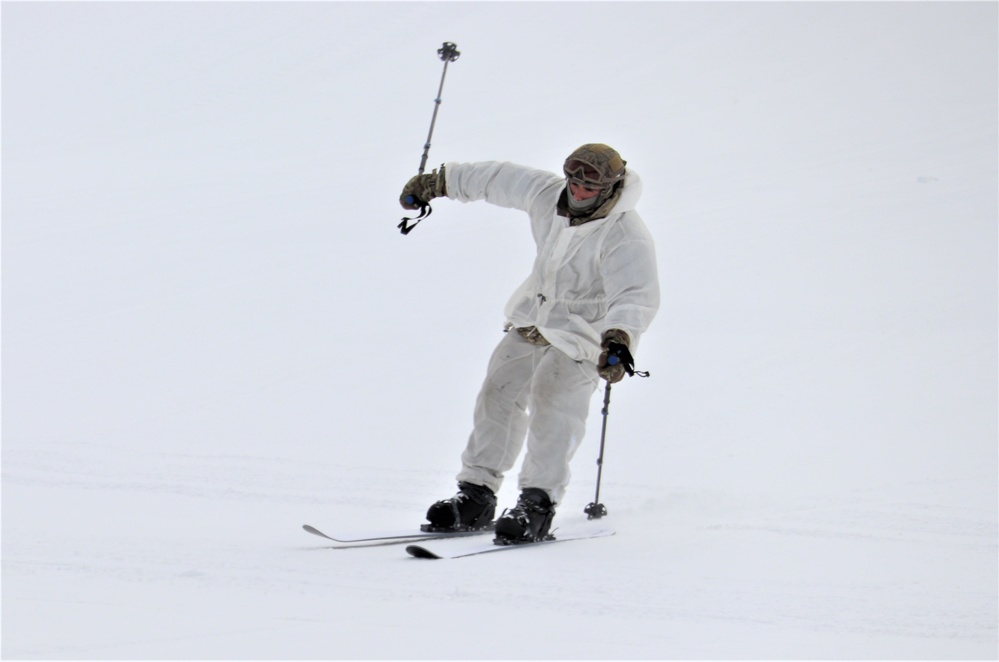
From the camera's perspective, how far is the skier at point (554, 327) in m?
4.35

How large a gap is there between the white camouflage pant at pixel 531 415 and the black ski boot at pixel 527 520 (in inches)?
1.7

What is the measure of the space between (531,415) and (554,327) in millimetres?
343

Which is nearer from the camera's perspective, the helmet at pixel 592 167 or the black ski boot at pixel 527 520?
the black ski boot at pixel 527 520

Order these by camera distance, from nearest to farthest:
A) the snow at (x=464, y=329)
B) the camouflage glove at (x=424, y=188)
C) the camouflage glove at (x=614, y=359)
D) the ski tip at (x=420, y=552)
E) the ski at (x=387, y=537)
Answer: the snow at (x=464, y=329), the ski tip at (x=420, y=552), the ski at (x=387, y=537), the camouflage glove at (x=614, y=359), the camouflage glove at (x=424, y=188)

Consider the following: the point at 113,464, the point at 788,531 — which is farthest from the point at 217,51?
the point at 788,531

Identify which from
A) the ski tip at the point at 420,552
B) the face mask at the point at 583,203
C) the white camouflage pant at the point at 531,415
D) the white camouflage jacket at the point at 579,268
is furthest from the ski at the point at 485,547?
the face mask at the point at 583,203

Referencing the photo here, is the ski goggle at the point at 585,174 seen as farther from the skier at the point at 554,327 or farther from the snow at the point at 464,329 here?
the snow at the point at 464,329

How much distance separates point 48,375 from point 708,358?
423 centimetres

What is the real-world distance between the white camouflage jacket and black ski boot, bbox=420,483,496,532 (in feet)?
2.15

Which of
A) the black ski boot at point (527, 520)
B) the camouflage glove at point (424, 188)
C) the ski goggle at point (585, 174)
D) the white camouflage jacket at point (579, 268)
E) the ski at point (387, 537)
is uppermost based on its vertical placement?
the camouflage glove at point (424, 188)

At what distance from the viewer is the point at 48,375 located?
6969 millimetres

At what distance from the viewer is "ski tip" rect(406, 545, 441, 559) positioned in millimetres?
3701

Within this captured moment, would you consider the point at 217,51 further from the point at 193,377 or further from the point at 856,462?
the point at 856,462

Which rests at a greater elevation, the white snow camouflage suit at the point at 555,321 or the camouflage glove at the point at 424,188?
the camouflage glove at the point at 424,188
